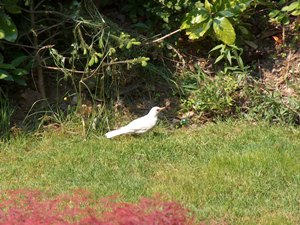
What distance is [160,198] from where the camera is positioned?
577 cm

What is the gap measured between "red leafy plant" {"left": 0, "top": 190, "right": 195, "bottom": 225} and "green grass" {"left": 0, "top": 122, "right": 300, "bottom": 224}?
21 cm

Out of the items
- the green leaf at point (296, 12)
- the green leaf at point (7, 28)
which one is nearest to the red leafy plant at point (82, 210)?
the green leaf at point (7, 28)

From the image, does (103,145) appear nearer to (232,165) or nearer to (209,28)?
(232,165)

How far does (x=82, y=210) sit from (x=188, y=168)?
130 centimetres

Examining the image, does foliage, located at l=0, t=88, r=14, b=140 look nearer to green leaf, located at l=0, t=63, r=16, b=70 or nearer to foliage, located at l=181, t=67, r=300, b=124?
green leaf, located at l=0, t=63, r=16, b=70

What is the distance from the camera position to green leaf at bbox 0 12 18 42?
7375mm

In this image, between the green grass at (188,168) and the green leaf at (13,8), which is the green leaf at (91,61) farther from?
the green leaf at (13,8)

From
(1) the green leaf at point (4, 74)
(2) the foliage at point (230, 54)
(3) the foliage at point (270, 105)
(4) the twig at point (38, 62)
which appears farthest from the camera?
(2) the foliage at point (230, 54)

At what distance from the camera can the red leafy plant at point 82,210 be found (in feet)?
14.9

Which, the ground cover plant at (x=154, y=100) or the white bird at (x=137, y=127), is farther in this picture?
the white bird at (x=137, y=127)

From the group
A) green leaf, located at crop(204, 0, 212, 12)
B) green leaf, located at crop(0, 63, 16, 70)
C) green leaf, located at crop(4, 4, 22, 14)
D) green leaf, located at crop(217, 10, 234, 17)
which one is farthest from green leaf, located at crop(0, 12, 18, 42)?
green leaf, located at crop(217, 10, 234, 17)

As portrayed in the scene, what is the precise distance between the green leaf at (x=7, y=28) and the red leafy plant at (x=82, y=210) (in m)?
1.92

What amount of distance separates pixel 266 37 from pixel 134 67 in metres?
1.70

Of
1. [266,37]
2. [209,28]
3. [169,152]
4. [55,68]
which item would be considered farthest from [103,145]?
[266,37]
